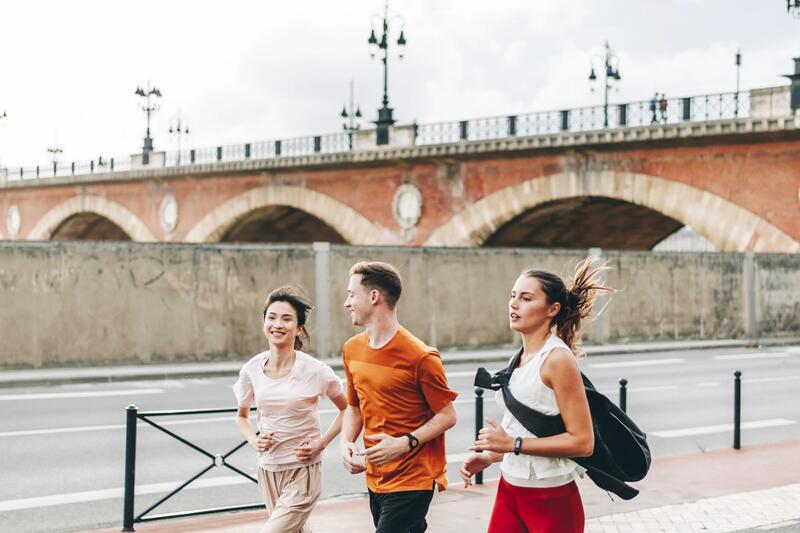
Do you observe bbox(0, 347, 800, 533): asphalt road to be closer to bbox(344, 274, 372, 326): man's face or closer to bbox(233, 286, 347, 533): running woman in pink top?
bbox(233, 286, 347, 533): running woman in pink top

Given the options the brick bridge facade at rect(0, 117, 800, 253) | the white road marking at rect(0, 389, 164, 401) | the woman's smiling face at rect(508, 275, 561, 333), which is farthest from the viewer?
the brick bridge facade at rect(0, 117, 800, 253)

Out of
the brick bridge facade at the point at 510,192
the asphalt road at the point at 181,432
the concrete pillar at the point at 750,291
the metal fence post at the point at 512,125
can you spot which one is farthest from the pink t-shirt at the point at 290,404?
the metal fence post at the point at 512,125

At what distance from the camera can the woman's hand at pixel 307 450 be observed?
465 cm

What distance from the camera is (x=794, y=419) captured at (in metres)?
12.7

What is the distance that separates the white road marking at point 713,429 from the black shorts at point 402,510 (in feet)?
24.8

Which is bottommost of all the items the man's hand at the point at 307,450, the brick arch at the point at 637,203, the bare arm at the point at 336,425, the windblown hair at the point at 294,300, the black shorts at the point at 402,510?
the black shorts at the point at 402,510

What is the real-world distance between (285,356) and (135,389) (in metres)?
11.5

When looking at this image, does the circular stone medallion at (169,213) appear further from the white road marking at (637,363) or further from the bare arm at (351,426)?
the bare arm at (351,426)

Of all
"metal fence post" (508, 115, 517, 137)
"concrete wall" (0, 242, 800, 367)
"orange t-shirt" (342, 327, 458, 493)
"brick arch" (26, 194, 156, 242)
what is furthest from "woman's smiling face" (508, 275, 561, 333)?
"brick arch" (26, 194, 156, 242)

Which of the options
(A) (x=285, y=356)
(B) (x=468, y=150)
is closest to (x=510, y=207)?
(B) (x=468, y=150)

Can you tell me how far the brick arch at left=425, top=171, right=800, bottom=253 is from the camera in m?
29.1

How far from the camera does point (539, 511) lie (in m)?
3.82

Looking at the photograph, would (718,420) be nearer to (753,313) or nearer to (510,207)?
(753,313)

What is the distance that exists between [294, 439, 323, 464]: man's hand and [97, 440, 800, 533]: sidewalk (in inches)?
80.4
